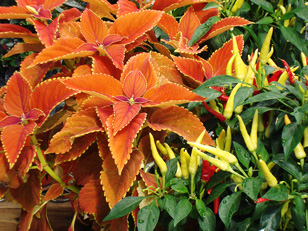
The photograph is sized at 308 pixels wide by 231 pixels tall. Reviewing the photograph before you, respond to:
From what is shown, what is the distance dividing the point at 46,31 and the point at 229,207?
57cm

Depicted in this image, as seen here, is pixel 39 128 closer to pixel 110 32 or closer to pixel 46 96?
pixel 46 96

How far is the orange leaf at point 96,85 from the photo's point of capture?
663 millimetres

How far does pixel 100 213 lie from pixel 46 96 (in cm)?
28

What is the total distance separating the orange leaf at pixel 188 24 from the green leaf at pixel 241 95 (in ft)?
1.16

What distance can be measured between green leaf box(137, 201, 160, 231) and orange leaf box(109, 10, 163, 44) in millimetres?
390

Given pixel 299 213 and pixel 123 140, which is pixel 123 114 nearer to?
pixel 123 140

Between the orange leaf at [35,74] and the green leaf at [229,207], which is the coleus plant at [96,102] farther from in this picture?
the green leaf at [229,207]

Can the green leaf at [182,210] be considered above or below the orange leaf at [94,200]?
above

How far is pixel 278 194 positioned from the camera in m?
0.55

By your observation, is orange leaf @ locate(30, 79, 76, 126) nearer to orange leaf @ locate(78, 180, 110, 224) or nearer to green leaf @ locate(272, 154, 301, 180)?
orange leaf @ locate(78, 180, 110, 224)

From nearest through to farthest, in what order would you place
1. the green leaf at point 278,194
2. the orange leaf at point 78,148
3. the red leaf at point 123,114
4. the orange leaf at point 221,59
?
the green leaf at point 278,194 < the red leaf at point 123,114 < the orange leaf at point 78,148 < the orange leaf at point 221,59

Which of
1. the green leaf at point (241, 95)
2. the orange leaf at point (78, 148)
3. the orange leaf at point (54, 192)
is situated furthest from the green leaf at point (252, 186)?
the orange leaf at point (54, 192)

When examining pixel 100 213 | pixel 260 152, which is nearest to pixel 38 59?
pixel 100 213

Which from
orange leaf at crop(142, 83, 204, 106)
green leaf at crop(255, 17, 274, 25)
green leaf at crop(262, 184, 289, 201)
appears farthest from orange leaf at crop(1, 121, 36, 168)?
green leaf at crop(255, 17, 274, 25)
